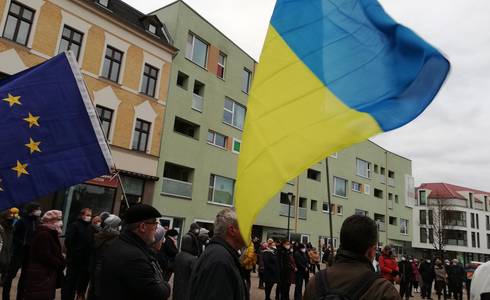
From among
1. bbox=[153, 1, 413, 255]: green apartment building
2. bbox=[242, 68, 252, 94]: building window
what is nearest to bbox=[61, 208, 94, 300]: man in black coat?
bbox=[153, 1, 413, 255]: green apartment building

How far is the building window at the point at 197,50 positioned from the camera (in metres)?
25.0

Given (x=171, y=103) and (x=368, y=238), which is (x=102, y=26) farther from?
(x=368, y=238)

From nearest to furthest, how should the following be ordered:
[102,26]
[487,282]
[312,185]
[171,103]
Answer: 1. [487,282]
2. [102,26]
3. [171,103]
4. [312,185]

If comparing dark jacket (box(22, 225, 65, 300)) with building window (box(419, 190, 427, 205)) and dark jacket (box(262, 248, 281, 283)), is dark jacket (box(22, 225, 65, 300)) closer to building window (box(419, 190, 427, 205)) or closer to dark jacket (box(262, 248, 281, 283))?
dark jacket (box(262, 248, 281, 283))

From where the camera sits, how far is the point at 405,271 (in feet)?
51.7

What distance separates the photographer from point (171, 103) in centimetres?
2306

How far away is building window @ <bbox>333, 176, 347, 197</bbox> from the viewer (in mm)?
39125

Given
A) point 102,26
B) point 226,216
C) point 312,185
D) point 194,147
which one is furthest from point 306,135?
point 312,185

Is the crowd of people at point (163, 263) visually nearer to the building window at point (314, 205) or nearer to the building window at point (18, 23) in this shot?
the building window at point (18, 23)

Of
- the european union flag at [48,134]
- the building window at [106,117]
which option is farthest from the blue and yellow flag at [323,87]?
the building window at [106,117]

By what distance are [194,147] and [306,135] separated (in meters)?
21.7

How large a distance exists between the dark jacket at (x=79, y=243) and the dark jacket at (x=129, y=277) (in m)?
4.59

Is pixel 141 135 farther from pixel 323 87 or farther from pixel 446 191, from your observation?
pixel 446 191

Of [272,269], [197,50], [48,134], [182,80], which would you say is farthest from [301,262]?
[197,50]
